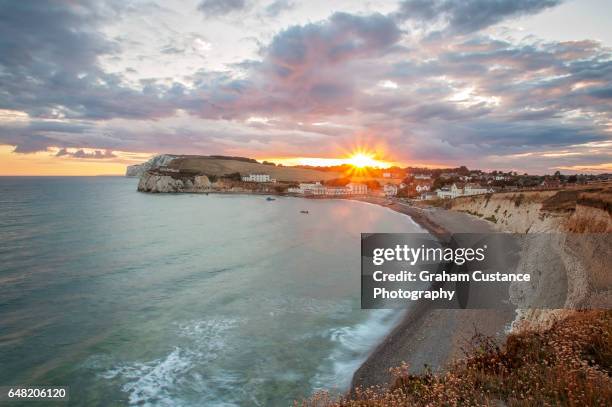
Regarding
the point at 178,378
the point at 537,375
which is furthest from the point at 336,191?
the point at 537,375

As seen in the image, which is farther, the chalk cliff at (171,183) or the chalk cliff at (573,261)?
the chalk cliff at (171,183)

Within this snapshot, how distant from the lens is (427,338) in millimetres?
18406

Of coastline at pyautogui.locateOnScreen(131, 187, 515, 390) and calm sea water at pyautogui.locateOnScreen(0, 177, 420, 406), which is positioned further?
coastline at pyautogui.locateOnScreen(131, 187, 515, 390)

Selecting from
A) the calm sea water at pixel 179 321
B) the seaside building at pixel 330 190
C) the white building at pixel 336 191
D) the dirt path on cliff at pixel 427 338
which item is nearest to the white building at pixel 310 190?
the seaside building at pixel 330 190

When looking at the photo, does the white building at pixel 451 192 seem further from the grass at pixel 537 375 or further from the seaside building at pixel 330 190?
the grass at pixel 537 375

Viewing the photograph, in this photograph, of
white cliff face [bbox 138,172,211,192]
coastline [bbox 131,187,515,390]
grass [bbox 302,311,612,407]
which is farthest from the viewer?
white cliff face [bbox 138,172,211,192]

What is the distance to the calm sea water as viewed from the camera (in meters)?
15.2

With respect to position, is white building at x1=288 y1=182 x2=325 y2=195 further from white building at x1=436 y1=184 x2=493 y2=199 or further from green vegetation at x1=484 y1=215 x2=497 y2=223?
green vegetation at x1=484 y1=215 x2=497 y2=223

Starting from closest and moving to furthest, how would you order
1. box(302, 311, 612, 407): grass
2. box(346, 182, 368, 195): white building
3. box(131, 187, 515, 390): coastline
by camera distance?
1. box(302, 311, 612, 407): grass
2. box(131, 187, 515, 390): coastline
3. box(346, 182, 368, 195): white building

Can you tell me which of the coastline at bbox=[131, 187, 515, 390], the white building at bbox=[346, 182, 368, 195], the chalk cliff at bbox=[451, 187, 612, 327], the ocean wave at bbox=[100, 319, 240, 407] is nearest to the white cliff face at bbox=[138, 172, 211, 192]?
the white building at bbox=[346, 182, 368, 195]

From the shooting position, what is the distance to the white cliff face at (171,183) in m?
177

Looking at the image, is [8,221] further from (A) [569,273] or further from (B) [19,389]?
(A) [569,273]

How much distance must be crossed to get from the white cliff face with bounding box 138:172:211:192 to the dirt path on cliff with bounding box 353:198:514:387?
175196 millimetres

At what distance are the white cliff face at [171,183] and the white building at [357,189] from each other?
78.1 m
